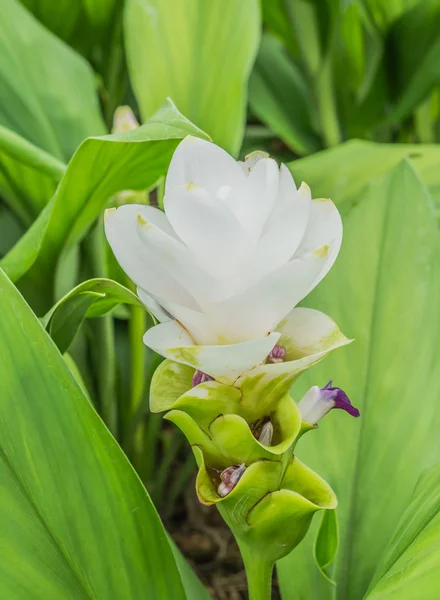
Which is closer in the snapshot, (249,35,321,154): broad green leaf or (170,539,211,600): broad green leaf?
(170,539,211,600): broad green leaf

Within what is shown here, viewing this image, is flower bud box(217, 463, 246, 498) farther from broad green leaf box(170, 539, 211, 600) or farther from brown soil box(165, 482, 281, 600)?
brown soil box(165, 482, 281, 600)

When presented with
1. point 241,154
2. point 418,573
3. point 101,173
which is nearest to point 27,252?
point 101,173

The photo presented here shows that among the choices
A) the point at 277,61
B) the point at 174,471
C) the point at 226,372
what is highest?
the point at 226,372

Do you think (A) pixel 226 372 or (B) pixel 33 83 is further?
(B) pixel 33 83

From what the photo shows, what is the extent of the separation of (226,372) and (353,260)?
0.80ft

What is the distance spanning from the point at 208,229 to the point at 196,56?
0.45 m

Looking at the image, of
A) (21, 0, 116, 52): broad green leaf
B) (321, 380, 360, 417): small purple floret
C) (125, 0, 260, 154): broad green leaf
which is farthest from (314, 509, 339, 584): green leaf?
(21, 0, 116, 52): broad green leaf

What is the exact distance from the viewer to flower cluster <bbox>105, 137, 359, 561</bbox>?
253 mm

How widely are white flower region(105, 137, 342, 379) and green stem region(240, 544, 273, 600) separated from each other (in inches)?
4.3

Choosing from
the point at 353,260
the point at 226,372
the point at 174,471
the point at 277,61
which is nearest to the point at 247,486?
the point at 226,372

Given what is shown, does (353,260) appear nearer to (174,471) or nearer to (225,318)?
(225,318)

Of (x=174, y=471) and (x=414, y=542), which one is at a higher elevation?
(x=414, y=542)

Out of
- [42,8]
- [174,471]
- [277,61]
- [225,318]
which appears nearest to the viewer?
[225,318]

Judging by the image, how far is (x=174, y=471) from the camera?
879mm
